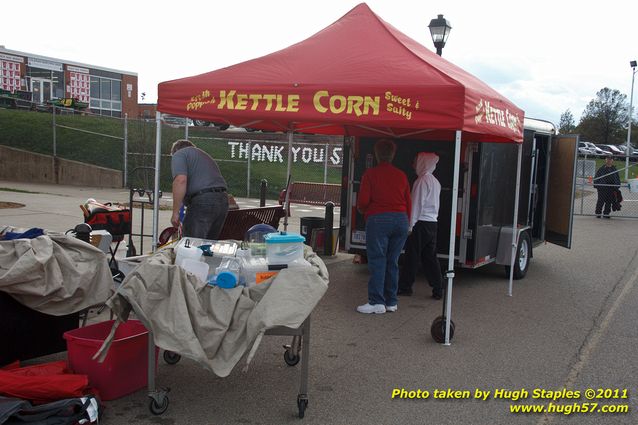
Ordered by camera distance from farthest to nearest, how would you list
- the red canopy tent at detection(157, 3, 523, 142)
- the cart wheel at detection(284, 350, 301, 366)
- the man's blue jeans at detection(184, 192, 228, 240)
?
the man's blue jeans at detection(184, 192, 228, 240)
the red canopy tent at detection(157, 3, 523, 142)
the cart wheel at detection(284, 350, 301, 366)

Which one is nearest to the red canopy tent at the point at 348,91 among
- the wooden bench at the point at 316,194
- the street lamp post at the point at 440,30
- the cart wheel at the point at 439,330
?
the cart wheel at the point at 439,330

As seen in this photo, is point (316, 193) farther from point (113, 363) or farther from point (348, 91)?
point (113, 363)

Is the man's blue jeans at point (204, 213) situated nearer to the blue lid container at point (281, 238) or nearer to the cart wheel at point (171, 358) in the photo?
the cart wheel at point (171, 358)

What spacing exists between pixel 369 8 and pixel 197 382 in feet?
16.3

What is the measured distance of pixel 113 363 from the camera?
4.30 meters

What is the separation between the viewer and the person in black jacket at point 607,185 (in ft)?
60.9

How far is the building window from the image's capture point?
40812 mm

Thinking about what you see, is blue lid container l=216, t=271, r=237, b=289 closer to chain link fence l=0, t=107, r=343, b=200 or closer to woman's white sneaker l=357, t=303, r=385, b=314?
woman's white sneaker l=357, t=303, r=385, b=314

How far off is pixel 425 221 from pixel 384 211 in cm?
111

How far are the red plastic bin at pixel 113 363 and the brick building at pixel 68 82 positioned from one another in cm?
3415

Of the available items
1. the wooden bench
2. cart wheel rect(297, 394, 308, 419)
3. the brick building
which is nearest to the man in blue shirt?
cart wheel rect(297, 394, 308, 419)

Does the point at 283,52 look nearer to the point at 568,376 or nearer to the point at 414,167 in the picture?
the point at 414,167

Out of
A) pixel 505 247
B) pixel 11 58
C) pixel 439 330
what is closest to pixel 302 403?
pixel 439 330

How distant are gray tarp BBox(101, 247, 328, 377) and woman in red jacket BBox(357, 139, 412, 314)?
8.85 ft
